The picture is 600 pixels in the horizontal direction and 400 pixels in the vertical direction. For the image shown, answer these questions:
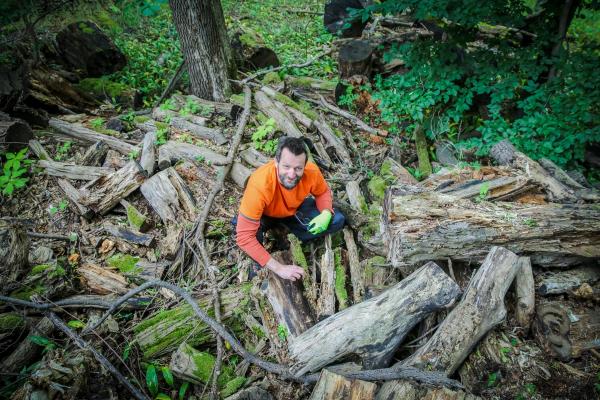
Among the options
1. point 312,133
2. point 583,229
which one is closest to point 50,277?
point 312,133

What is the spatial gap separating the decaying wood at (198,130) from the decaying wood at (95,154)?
118 cm

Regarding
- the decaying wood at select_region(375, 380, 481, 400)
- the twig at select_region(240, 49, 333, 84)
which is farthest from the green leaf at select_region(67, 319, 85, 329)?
the twig at select_region(240, 49, 333, 84)

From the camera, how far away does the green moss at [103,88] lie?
22.8 ft

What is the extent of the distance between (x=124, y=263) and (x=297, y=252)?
2.25m

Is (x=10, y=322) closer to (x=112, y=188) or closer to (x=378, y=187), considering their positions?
(x=112, y=188)

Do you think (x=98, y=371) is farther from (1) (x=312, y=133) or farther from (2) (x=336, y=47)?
(2) (x=336, y=47)

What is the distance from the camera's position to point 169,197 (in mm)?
4465

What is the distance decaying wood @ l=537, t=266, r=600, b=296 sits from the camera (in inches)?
123

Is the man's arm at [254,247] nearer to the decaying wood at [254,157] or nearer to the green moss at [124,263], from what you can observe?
the green moss at [124,263]

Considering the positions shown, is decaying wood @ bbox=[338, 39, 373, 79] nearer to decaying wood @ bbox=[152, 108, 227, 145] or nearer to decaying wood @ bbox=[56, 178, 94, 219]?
decaying wood @ bbox=[152, 108, 227, 145]

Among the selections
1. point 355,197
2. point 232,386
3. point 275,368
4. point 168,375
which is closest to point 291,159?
point 355,197

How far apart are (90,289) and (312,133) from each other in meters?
3.98

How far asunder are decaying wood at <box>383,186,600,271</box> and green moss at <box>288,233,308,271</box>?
95 cm

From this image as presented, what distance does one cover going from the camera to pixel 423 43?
531 cm
